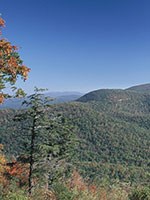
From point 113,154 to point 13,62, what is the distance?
482 feet

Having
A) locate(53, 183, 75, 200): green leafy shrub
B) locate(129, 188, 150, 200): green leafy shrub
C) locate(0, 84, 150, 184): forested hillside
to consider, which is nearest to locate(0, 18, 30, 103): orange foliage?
locate(53, 183, 75, 200): green leafy shrub

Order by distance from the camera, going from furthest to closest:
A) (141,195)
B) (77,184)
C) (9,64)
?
(77,184)
(141,195)
(9,64)

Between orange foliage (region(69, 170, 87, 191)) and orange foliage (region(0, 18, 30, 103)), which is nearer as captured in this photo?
orange foliage (region(0, 18, 30, 103))

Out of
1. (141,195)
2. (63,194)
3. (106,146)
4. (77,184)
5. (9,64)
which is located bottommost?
(106,146)

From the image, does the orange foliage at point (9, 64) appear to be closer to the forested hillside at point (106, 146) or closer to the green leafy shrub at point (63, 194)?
the green leafy shrub at point (63, 194)

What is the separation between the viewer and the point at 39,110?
2098cm

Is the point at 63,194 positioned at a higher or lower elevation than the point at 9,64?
lower

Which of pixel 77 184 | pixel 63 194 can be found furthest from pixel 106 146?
pixel 63 194

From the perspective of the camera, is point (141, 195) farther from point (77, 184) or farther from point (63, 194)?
point (77, 184)

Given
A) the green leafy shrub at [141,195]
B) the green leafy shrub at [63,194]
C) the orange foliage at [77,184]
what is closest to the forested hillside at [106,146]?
the orange foliage at [77,184]

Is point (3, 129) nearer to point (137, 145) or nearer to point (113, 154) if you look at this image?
point (113, 154)

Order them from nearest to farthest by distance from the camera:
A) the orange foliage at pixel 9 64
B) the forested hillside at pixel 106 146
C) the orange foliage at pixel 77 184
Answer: the orange foliage at pixel 9 64 < the orange foliage at pixel 77 184 < the forested hillside at pixel 106 146

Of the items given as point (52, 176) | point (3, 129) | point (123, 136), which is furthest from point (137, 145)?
point (52, 176)

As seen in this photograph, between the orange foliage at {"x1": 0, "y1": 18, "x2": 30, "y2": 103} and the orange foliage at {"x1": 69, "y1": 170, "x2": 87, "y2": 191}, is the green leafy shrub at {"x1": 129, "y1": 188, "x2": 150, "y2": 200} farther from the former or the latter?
the orange foliage at {"x1": 0, "y1": 18, "x2": 30, "y2": 103}
